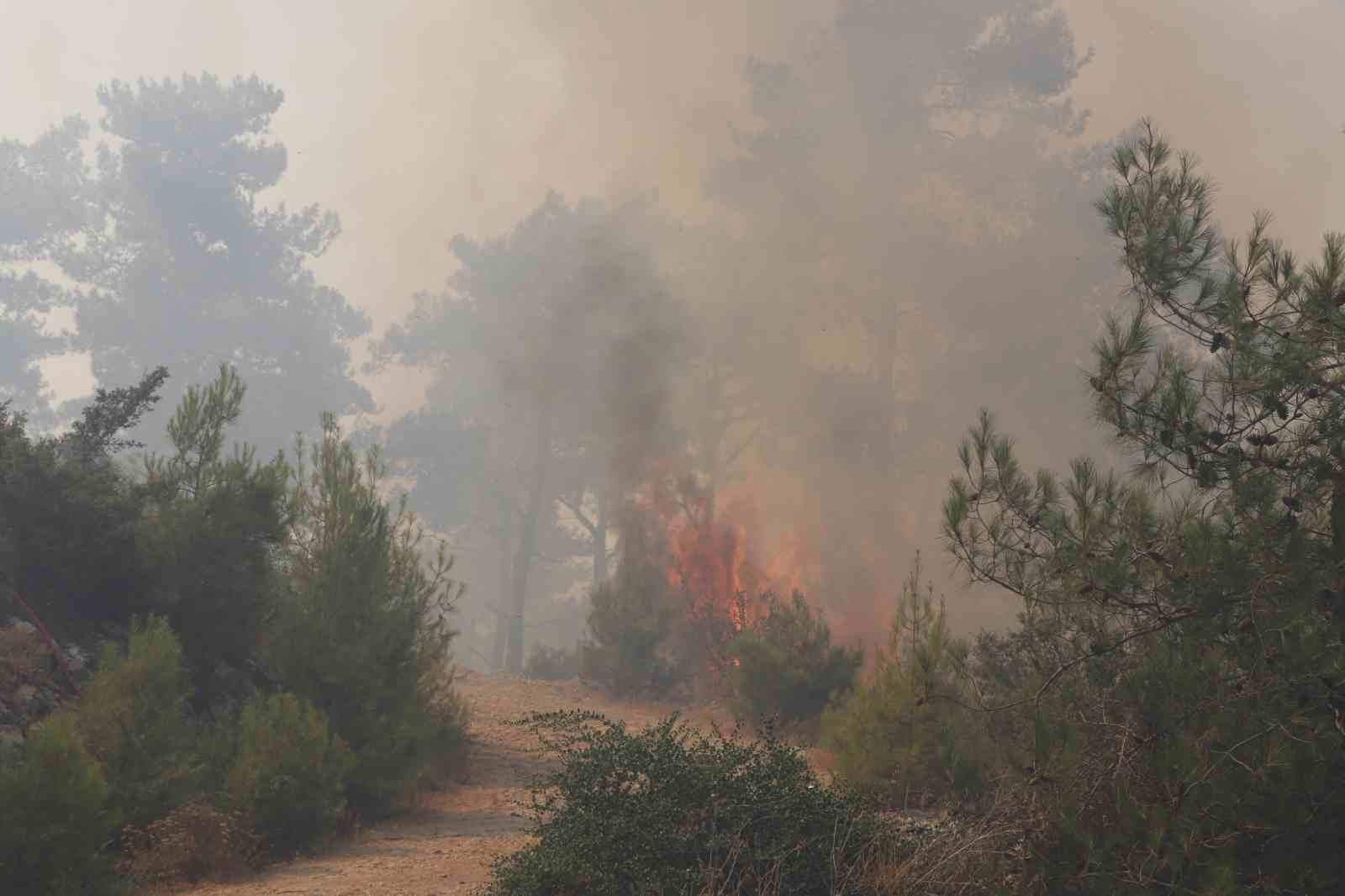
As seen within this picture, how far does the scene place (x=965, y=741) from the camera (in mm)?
13906

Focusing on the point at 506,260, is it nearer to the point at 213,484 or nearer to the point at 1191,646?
the point at 213,484

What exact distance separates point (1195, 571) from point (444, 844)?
8.56 m

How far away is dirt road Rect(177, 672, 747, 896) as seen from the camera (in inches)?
373

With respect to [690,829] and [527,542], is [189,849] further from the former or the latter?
[527,542]

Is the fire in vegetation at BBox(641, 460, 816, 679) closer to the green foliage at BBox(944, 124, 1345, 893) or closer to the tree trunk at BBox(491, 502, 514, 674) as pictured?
the green foliage at BBox(944, 124, 1345, 893)

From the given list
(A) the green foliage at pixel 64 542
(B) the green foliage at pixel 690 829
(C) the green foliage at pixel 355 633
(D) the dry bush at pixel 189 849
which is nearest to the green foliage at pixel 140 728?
(D) the dry bush at pixel 189 849

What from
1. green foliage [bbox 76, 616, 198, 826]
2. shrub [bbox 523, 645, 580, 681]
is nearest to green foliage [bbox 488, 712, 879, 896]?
green foliage [bbox 76, 616, 198, 826]

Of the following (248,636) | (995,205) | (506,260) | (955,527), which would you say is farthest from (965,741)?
(506,260)

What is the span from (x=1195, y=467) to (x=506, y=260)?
45393 millimetres

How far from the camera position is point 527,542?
4688 centimetres

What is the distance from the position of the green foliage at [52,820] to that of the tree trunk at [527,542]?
35.5m

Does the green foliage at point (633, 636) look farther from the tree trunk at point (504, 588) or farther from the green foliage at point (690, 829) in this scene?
the tree trunk at point (504, 588)

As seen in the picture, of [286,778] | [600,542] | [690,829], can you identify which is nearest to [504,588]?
[600,542]

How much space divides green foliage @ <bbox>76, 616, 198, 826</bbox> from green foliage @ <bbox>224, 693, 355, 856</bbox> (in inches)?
24.9
